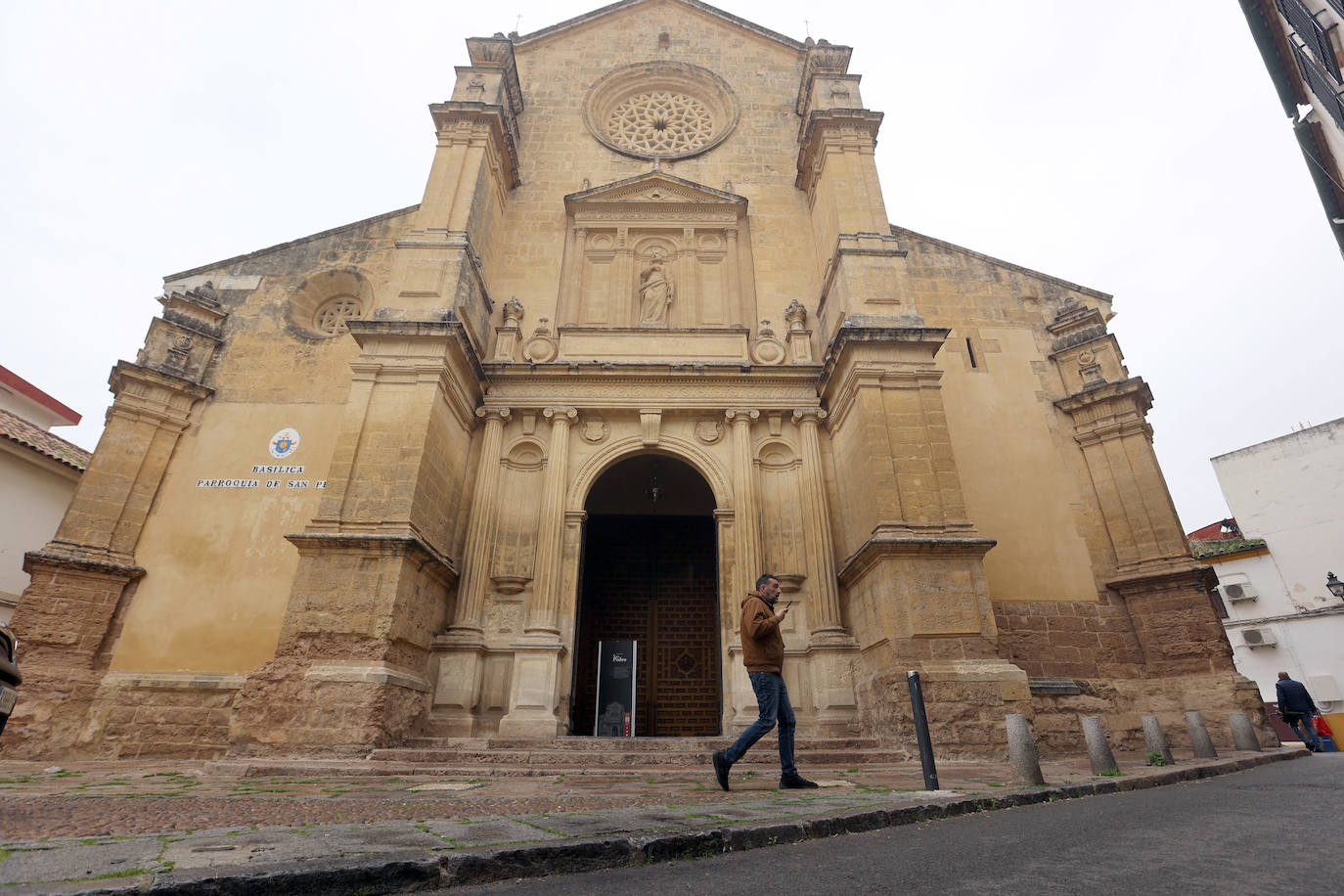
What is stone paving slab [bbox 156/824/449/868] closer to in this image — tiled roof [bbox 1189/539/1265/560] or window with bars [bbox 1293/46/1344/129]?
window with bars [bbox 1293/46/1344/129]

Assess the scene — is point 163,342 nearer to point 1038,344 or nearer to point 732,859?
Result: point 732,859

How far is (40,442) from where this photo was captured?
573 inches

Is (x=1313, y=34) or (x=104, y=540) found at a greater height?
(x=1313, y=34)

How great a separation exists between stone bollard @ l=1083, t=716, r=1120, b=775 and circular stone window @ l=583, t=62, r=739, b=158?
13060 millimetres

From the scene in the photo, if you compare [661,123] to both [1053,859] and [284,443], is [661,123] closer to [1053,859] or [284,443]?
[284,443]

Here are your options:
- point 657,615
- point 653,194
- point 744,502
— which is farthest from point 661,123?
point 657,615

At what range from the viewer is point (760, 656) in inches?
214

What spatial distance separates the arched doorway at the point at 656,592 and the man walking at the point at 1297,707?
32.3 feet

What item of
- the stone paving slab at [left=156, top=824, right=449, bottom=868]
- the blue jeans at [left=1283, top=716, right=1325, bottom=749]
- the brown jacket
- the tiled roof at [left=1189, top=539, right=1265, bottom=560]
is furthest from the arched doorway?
the tiled roof at [left=1189, top=539, right=1265, bottom=560]

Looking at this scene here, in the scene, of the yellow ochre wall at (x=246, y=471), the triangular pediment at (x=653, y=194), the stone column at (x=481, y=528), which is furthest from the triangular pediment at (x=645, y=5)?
the stone column at (x=481, y=528)

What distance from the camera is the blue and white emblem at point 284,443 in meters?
11.1

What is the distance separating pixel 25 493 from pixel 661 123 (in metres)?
15.9

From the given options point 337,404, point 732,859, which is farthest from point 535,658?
point 732,859

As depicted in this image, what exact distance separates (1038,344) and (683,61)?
34.4ft
